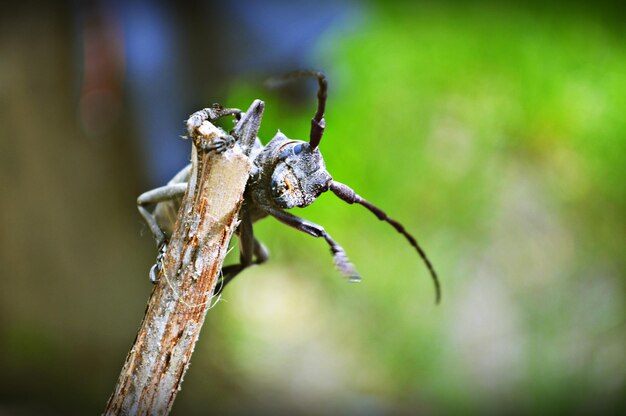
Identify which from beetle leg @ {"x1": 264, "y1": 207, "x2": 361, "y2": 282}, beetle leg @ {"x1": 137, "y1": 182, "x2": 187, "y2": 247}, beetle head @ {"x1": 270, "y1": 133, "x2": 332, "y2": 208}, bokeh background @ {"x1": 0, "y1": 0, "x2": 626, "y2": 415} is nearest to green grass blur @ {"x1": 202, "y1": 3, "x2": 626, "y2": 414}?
bokeh background @ {"x1": 0, "y1": 0, "x2": 626, "y2": 415}

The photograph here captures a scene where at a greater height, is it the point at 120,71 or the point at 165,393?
the point at 120,71

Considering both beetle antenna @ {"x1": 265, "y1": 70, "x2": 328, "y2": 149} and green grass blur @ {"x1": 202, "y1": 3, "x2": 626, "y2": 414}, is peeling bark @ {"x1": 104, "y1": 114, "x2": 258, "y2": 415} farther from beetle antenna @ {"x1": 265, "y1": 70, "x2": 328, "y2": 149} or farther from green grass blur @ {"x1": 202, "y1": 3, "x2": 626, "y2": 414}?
green grass blur @ {"x1": 202, "y1": 3, "x2": 626, "y2": 414}

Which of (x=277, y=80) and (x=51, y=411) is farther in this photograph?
(x=51, y=411)

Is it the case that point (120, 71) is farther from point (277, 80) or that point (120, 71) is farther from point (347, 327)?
point (277, 80)

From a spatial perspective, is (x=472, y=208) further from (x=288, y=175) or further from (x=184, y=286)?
(x=184, y=286)

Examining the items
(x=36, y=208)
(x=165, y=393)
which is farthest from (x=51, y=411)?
(x=165, y=393)

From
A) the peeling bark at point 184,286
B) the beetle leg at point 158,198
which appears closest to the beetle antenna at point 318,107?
the peeling bark at point 184,286

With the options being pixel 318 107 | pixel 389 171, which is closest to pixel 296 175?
pixel 318 107
